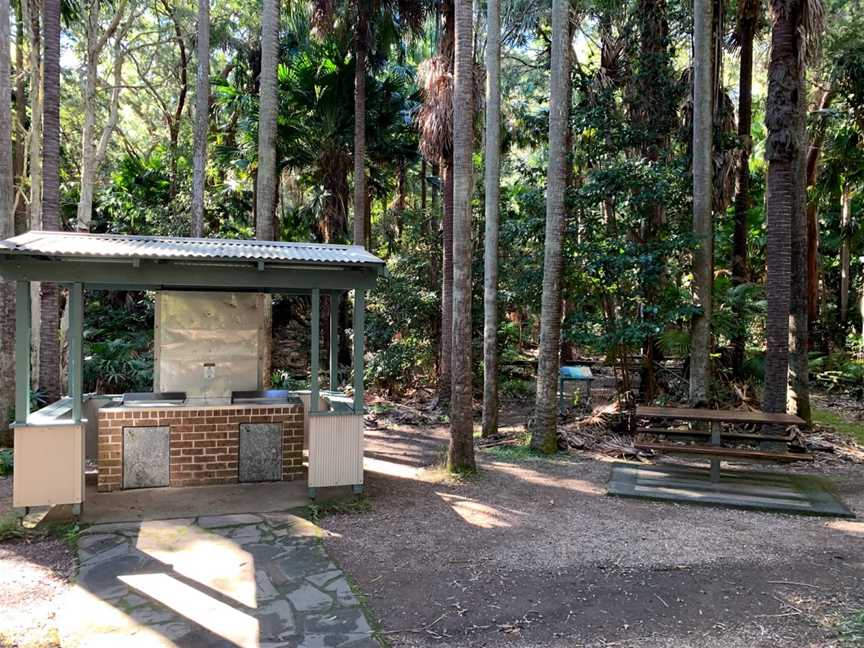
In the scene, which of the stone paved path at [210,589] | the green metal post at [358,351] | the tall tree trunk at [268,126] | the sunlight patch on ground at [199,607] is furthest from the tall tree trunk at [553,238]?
the sunlight patch on ground at [199,607]

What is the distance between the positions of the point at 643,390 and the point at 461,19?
7229mm

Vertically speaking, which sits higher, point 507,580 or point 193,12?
point 193,12

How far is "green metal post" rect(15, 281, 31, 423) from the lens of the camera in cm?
559

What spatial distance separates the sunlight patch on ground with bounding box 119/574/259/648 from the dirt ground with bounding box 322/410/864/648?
2.92ft

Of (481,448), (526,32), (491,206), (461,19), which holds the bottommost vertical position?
(481,448)

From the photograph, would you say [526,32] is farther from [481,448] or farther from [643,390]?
[481,448]

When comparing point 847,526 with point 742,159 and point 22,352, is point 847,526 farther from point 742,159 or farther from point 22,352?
point 742,159

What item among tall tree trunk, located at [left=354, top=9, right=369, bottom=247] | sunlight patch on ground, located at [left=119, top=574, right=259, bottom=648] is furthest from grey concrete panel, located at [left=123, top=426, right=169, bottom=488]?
tall tree trunk, located at [left=354, top=9, right=369, bottom=247]

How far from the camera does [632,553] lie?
17.0 feet

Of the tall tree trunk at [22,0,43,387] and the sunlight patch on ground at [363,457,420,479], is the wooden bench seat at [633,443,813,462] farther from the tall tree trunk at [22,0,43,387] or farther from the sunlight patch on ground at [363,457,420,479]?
the tall tree trunk at [22,0,43,387]

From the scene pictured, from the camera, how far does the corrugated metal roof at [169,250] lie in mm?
5512

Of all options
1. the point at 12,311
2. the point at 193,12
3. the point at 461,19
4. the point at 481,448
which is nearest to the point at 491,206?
the point at 461,19

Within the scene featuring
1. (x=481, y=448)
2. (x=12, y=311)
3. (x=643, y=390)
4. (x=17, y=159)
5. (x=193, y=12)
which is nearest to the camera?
(x=12, y=311)

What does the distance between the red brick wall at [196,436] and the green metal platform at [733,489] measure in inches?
168
